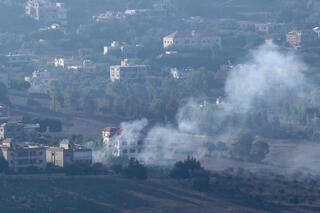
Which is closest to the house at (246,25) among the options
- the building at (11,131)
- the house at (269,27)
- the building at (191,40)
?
the house at (269,27)

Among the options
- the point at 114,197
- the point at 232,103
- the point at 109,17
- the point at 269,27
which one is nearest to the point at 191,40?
the point at 269,27

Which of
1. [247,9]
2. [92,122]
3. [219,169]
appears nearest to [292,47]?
[247,9]

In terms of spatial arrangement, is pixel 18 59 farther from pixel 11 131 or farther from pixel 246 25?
pixel 11 131

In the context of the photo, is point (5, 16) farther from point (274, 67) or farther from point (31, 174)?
point (31, 174)

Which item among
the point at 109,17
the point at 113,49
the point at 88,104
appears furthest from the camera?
the point at 109,17

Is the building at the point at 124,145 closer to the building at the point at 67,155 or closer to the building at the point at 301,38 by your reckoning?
the building at the point at 67,155

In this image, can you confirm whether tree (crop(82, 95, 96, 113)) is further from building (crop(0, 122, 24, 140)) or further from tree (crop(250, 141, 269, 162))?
tree (crop(250, 141, 269, 162))

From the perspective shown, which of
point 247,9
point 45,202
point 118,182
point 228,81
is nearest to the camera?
point 45,202
